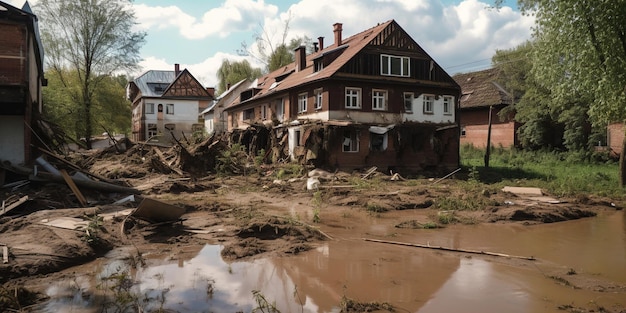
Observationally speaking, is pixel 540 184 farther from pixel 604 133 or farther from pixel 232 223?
pixel 232 223

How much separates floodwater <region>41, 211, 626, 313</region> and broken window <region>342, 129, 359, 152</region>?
16255 millimetres

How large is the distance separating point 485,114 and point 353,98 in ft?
56.5

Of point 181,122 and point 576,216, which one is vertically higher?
point 181,122

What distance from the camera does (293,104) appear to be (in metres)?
30.7

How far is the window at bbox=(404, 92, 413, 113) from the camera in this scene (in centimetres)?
2908

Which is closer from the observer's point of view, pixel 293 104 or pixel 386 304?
pixel 386 304

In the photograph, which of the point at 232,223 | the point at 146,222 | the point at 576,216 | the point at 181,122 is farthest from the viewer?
the point at 181,122

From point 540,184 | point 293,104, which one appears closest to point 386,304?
point 540,184

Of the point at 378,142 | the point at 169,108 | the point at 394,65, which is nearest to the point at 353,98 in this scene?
the point at 378,142

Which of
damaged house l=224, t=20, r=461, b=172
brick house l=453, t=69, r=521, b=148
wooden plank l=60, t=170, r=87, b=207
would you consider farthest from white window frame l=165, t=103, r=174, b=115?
wooden plank l=60, t=170, r=87, b=207

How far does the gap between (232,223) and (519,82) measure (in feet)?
104

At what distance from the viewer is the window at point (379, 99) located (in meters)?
28.0

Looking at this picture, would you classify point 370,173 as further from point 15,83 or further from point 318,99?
point 15,83

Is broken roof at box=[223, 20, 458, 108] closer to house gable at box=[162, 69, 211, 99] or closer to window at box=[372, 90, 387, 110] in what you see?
window at box=[372, 90, 387, 110]
